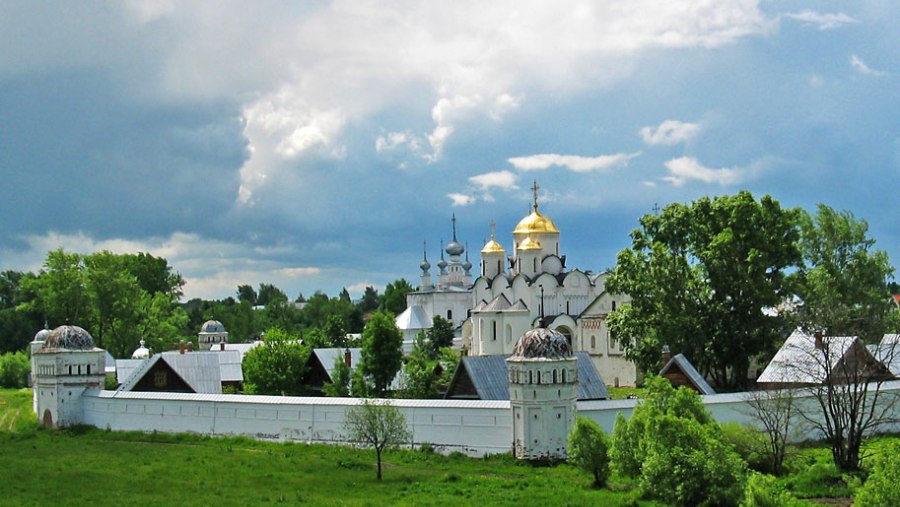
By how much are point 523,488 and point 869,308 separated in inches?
1019

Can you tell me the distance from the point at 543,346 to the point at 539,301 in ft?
132

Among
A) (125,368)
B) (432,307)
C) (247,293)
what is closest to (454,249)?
(432,307)

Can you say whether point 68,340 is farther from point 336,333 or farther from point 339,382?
point 336,333

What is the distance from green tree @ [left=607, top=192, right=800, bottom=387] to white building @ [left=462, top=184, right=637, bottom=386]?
14.2 m

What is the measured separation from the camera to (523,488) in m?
26.0

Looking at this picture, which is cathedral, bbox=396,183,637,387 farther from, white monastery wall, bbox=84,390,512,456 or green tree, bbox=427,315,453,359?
white monastery wall, bbox=84,390,512,456

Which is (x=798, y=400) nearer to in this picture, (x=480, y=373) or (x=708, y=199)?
(x=480, y=373)

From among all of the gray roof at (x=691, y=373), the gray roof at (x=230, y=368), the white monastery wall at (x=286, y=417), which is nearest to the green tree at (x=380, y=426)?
the white monastery wall at (x=286, y=417)

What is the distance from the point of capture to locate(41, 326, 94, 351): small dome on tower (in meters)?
40.2

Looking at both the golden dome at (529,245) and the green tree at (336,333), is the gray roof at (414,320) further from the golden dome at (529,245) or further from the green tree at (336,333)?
the golden dome at (529,245)

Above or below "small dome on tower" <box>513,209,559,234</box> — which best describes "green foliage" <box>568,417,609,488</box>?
below

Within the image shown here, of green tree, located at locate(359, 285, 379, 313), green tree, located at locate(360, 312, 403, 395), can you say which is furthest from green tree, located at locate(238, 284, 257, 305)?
green tree, located at locate(360, 312, 403, 395)

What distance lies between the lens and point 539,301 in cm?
7000

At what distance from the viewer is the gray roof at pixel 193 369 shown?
140 feet
